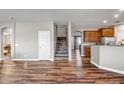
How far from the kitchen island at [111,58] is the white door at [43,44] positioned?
405 centimetres

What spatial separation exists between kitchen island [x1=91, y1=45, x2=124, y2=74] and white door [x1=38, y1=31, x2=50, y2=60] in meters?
4.05

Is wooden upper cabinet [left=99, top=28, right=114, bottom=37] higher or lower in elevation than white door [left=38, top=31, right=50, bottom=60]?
higher

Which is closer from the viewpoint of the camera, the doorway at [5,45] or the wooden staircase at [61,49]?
the doorway at [5,45]

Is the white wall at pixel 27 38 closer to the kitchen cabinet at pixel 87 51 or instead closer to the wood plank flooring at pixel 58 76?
the wood plank flooring at pixel 58 76

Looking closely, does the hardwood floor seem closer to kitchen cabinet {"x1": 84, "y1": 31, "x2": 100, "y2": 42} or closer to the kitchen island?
the kitchen island

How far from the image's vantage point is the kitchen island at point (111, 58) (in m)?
6.54

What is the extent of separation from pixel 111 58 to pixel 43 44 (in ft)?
16.7

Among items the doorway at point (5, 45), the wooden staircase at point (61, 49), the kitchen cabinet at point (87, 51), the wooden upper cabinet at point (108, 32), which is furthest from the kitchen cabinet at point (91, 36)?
the doorway at point (5, 45)

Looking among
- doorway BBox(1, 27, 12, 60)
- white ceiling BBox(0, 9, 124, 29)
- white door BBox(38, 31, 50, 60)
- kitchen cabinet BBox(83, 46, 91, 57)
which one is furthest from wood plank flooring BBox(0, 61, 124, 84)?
kitchen cabinet BBox(83, 46, 91, 57)

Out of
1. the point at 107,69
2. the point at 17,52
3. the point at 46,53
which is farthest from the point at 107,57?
the point at 17,52

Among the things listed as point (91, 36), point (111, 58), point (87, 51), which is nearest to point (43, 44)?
point (87, 51)

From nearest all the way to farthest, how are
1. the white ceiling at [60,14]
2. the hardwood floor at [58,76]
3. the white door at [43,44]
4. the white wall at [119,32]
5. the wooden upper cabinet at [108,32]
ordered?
the hardwood floor at [58,76] → the white ceiling at [60,14] → the white door at [43,44] → the white wall at [119,32] → the wooden upper cabinet at [108,32]

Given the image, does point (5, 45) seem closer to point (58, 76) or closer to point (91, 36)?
point (91, 36)

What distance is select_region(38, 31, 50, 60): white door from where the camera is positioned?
10.9 metres
